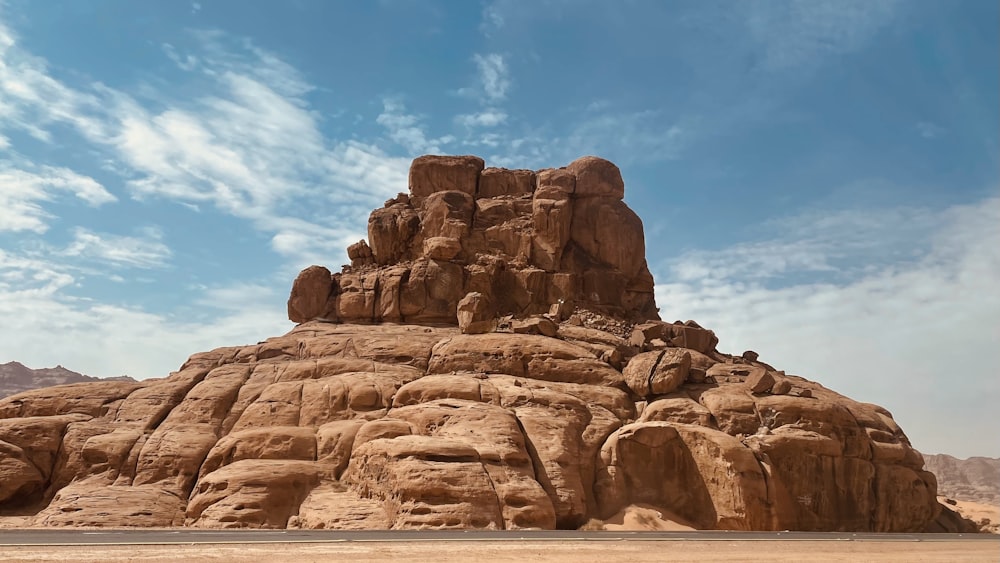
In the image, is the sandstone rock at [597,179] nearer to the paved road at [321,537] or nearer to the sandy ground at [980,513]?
the sandy ground at [980,513]

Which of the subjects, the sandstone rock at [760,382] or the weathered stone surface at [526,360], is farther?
the weathered stone surface at [526,360]

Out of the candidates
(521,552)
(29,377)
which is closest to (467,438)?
(521,552)

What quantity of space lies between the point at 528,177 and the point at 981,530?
3397 cm

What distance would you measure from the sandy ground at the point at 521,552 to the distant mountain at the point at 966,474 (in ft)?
329

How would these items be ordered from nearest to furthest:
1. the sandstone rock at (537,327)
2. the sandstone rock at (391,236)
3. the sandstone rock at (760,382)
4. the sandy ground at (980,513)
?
the sandstone rock at (760,382) < the sandy ground at (980,513) < the sandstone rock at (537,327) < the sandstone rock at (391,236)

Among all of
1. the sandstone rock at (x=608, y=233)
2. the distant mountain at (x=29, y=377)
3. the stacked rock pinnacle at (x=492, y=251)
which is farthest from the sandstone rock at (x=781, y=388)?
the distant mountain at (x=29, y=377)

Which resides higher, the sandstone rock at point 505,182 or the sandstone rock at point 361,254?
the sandstone rock at point 505,182

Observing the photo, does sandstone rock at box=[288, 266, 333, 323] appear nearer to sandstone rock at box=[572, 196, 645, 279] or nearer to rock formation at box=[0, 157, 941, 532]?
rock formation at box=[0, 157, 941, 532]

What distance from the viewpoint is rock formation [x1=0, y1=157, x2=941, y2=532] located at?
29.0 m

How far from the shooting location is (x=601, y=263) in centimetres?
5306

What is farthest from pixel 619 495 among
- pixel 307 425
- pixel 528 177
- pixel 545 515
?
pixel 528 177

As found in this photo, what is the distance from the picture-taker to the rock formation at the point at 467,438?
29.0 meters

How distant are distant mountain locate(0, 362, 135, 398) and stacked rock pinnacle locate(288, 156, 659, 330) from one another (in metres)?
111

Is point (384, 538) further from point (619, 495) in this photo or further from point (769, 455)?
point (769, 455)
